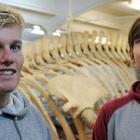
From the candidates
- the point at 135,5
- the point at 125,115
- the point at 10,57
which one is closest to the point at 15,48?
the point at 10,57

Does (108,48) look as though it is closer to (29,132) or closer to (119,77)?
(119,77)

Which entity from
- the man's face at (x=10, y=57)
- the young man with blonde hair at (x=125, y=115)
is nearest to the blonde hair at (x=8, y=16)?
the man's face at (x=10, y=57)

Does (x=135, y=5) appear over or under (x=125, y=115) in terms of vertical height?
over

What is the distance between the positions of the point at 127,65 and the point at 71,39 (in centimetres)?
59

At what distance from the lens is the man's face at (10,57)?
916mm

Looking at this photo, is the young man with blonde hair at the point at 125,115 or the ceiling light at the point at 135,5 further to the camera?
the ceiling light at the point at 135,5

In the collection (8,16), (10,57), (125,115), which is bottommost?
(125,115)

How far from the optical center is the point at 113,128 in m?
1.14

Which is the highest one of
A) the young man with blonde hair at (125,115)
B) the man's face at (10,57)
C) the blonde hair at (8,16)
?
the blonde hair at (8,16)

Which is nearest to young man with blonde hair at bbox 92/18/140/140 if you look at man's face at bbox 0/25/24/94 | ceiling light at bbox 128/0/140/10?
man's face at bbox 0/25/24/94

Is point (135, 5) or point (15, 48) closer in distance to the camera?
point (15, 48)

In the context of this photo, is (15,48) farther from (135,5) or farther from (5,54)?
(135,5)

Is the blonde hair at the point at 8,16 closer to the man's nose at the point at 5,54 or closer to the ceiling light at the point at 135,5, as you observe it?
the man's nose at the point at 5,54

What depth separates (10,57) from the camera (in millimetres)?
930
